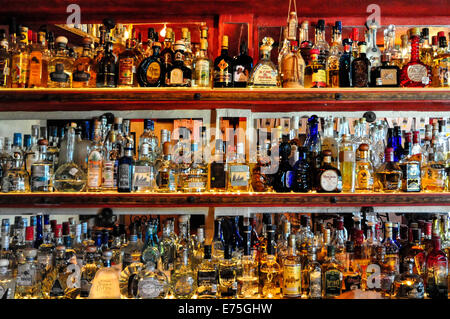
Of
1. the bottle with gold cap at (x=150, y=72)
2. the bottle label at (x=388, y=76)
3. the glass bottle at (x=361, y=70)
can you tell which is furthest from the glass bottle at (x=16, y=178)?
the bottle label at (x=388, y=76)

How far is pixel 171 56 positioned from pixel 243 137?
598 mm

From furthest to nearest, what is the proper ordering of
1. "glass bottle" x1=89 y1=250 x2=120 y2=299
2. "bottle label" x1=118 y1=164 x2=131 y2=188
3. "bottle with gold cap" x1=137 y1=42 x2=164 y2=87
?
"bottle with gold cap" x1=137 y1=42 x2=164 y2=87 → "bottle label" x1=118 y1=164 x2=131 y2=188 → "glass bottle" x1=89 y1=250 x2=120 y2=299

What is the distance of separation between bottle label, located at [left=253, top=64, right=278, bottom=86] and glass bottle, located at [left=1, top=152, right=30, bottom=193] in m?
1.27

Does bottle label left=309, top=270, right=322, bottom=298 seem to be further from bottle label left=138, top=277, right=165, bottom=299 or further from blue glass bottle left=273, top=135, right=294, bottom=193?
bottle label left=138, top=277, right=165, bottom=299

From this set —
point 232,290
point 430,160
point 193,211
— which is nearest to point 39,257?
point 193,211

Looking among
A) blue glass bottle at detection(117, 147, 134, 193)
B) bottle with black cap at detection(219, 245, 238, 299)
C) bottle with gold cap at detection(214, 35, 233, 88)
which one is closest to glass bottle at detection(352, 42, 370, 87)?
bottle with gold cap at detection(214, 35, 233, 88)

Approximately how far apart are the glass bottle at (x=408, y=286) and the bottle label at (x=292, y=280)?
1.59 ft

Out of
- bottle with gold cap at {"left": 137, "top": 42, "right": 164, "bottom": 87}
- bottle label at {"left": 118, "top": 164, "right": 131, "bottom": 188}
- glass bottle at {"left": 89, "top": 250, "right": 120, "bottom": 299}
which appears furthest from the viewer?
bottle with gold cap at {"left": 137, "top": 42, "right": 164, "bottom": 87}

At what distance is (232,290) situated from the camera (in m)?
1.74

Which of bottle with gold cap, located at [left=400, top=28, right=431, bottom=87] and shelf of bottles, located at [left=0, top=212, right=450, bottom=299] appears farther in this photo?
bottle with gold cap, located at [left=400, top=28, right=431, bottom=87]

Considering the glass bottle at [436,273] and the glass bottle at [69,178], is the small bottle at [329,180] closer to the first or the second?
the glass bottle at [436,273]

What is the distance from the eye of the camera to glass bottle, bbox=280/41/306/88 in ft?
5.99

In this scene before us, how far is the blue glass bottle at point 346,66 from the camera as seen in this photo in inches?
73.5

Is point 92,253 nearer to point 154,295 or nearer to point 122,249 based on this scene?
point 122,249
